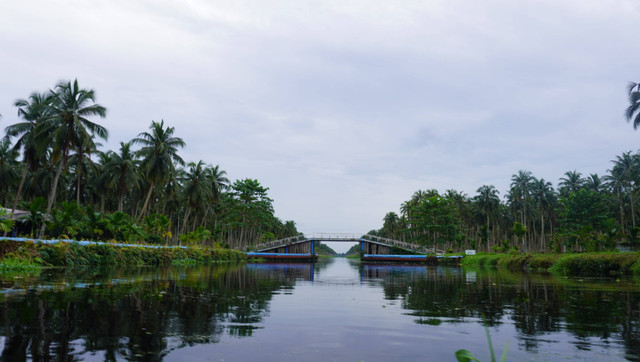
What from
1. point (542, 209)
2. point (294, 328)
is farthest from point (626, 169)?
point (294, 328)

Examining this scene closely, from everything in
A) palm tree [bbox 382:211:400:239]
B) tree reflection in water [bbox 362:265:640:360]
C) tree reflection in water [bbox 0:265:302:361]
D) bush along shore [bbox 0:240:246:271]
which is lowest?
tree reflection in water [bbox 362:265:640:360]

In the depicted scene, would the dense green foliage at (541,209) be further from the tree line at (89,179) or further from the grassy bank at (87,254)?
the grassy bank at (87,254)

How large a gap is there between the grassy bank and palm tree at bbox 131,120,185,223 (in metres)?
9.21

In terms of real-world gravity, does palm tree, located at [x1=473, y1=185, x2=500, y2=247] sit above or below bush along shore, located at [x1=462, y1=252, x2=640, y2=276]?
above

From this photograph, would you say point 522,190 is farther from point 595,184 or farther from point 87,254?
point 87,254

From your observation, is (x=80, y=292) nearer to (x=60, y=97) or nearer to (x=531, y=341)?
(x=531, y=341)

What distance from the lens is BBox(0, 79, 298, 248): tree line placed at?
35.7 meters

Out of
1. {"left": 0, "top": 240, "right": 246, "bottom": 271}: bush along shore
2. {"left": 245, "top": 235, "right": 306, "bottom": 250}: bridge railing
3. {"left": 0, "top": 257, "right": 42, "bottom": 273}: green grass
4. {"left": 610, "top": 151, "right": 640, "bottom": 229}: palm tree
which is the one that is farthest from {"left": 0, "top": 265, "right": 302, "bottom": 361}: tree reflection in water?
{"left": 610, "top": 151, "right": 640, "bottom": 229}: palm tree

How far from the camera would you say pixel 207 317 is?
8.41 m

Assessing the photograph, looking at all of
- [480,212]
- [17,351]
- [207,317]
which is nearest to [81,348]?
[17,351]

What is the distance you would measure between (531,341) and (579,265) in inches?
1123

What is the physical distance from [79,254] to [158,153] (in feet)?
74.4

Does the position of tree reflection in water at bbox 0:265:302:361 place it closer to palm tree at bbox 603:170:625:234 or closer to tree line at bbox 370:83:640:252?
tree line at bbox 370:83:640:252

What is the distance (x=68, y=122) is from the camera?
3644 cm
